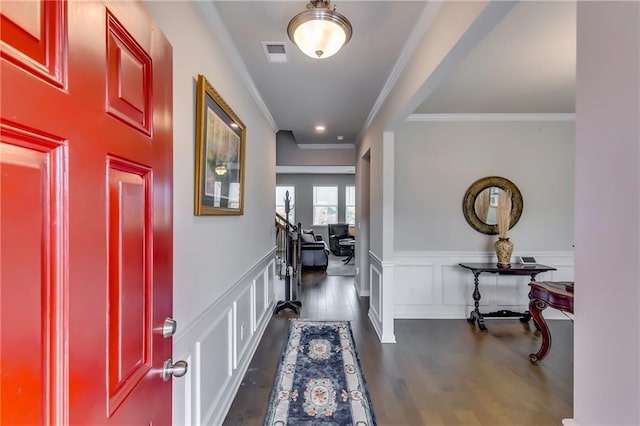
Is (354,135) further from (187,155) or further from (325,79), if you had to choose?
(187,155)

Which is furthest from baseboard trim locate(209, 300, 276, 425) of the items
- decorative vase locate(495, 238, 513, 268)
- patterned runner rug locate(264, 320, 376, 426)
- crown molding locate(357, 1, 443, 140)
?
decorative vase locate(495, 238, 513, 268)

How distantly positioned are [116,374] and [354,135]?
4756 millimetres

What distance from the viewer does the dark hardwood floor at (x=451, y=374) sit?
206 centimetres

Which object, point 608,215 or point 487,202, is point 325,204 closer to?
point 487,202

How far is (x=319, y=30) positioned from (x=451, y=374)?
2.79 m

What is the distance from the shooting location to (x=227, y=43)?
6.85ft

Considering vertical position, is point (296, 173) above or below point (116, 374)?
above

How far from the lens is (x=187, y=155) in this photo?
153cm

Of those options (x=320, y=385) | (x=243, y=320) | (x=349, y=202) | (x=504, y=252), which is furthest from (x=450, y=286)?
(x=349, y=202)

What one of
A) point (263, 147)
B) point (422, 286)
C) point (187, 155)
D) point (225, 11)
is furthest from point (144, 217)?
point (422, 286)

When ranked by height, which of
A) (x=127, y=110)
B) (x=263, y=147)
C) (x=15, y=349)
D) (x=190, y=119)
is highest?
(x=263, y=147)

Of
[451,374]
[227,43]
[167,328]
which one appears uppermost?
[227,43]

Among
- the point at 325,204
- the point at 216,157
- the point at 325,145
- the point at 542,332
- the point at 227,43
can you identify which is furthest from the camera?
the point at 325,204

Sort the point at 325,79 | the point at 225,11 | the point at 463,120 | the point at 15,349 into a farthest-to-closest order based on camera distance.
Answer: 1. the point at 463,120
2. the point at 325,79
3. the point at 225,11
4. the point at 15,349
